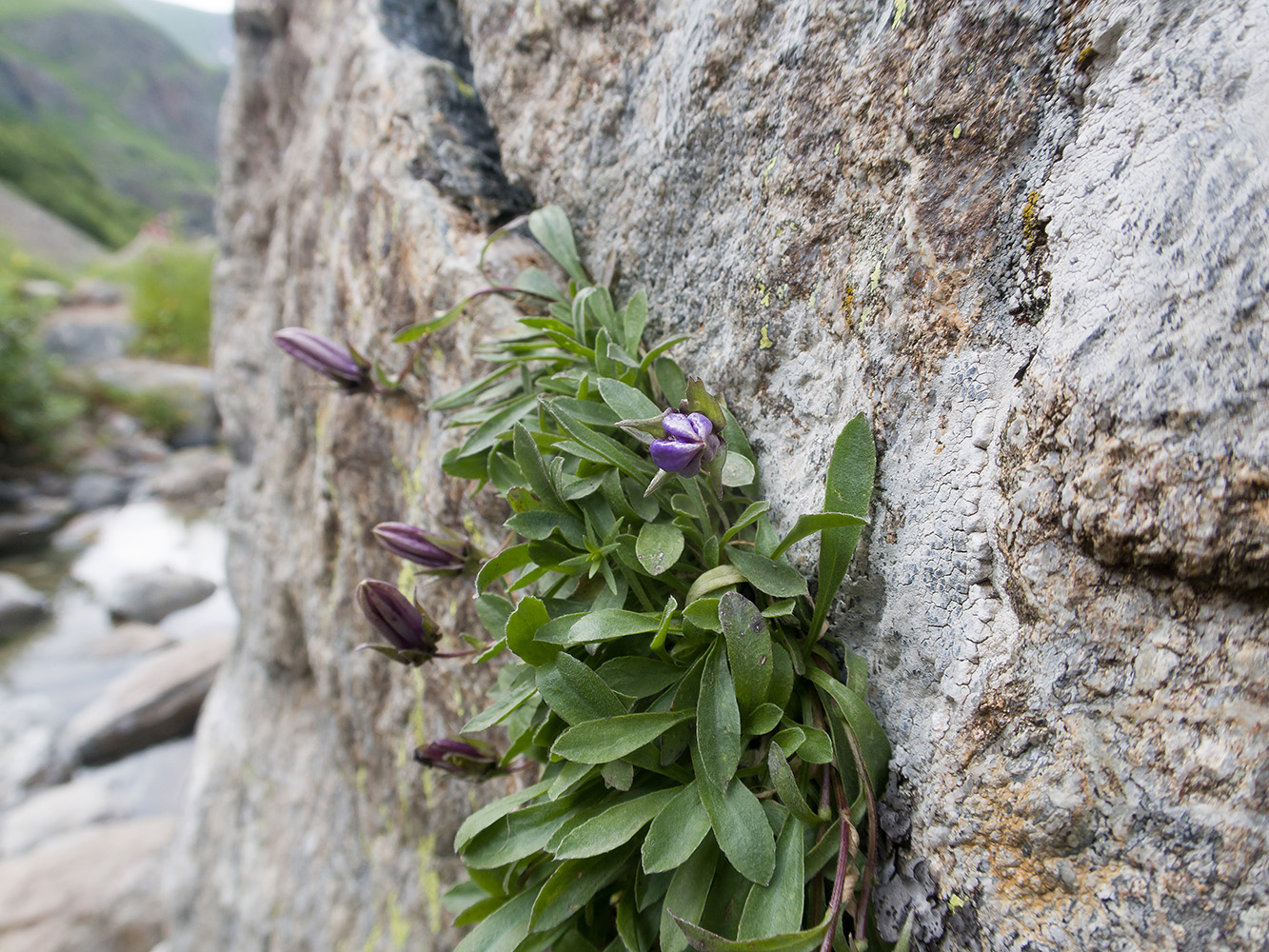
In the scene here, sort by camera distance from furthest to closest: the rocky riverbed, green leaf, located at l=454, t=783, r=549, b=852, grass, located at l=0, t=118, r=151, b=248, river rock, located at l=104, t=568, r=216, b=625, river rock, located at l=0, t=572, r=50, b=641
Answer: grass, located at l=0, t=118, r=151, b=248
river rock, located at l=104, t=568, r=216, b=625
river rock, located at l=0, t=572, r=50, b=641
the rocky riverbed
green leaf, located at l=454, t=783, r=549, b=852

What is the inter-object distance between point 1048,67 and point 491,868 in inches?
59.9

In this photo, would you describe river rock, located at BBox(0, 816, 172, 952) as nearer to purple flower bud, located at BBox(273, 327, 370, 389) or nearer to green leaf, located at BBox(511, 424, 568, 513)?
purple flower bud, located at BBox(273, 327, 370, 389)

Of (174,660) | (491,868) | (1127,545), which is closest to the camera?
(1127,545)

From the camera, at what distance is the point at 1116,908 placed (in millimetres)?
838

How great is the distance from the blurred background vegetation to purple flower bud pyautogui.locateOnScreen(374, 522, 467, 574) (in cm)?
1312

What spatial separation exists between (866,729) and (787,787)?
14cm

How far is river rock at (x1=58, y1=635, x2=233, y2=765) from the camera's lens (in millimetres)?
→ 6406

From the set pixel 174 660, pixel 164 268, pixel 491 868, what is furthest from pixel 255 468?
pixel 164 268

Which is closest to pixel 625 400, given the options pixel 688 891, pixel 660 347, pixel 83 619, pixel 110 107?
pixel 660 347

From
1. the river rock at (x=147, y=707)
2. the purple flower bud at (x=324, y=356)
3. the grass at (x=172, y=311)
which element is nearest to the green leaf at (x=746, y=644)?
the purple flower bud at (x=324, y=356)

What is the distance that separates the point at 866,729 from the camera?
1.07m

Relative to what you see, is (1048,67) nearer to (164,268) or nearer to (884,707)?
(884,707)

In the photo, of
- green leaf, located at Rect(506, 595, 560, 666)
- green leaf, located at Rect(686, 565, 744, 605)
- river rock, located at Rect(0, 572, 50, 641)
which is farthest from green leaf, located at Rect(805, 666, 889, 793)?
river rock, located at Rect(0, 572, 50, 641)

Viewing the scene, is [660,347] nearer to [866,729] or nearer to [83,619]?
[866,729]
